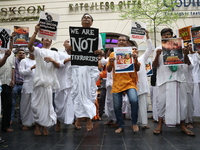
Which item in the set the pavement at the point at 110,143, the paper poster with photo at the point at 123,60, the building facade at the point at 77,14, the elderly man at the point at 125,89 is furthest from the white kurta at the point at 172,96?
the building facade at the point at 77,14

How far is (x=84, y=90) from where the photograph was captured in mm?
3887

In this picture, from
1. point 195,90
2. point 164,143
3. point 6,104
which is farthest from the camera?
point 195,90

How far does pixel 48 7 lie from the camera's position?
10.9 meters

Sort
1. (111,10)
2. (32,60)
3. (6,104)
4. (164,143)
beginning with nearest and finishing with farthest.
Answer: (164,143), (6,104), (32,60), (111,10)

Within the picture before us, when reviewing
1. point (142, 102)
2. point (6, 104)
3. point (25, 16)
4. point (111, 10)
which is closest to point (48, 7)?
point (25, 16)

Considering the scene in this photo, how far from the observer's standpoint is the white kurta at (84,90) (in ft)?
12.4

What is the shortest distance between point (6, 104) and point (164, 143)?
3.38 meters

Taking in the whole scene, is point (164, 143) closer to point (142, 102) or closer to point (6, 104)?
point (142, 102)

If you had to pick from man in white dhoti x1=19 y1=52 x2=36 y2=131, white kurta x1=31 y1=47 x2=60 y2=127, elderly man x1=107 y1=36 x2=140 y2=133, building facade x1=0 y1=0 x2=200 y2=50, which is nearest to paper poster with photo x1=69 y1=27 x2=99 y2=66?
elderly man x1=107 y1=36 x2=140 y2=133

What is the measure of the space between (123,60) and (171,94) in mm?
1143

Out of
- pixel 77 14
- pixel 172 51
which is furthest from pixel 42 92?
pixel 77 14

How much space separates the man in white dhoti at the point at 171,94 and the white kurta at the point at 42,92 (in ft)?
6.87

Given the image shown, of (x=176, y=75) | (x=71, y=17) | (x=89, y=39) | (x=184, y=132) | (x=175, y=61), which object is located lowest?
(x=184, y=132)

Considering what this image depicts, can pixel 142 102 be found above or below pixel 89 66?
below
